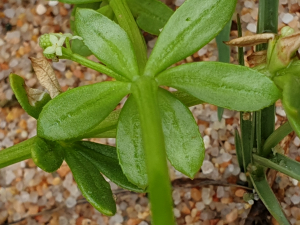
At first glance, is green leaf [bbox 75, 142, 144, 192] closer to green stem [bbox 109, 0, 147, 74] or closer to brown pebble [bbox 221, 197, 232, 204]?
green stem [bbox 109, 0, 147, 74]

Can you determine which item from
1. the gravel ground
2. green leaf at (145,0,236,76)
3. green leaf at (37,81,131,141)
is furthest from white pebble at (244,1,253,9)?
green leaf at (37,81,131,141)

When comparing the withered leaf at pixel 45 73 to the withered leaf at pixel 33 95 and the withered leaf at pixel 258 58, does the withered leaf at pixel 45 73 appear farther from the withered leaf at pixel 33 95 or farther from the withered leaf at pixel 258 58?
the withered leaf at pixel 258 58

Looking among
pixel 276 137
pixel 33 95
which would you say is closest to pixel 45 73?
pixel 33 95

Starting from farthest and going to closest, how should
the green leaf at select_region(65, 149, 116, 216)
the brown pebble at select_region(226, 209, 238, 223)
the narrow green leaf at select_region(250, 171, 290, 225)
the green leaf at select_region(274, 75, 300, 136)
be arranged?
the brown pebble at select_region(226, 209, 238, 223) < the narrow green leaf at select_region(250, 171, 290, 225) < the green leaf at select_region(65, 149, 116, 216) < the green leaf at select_region(274, 75, 300, 136)

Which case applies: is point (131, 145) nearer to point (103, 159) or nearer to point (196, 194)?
point (103, 159)

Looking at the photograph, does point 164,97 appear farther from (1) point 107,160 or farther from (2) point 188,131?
(1) point 107,160

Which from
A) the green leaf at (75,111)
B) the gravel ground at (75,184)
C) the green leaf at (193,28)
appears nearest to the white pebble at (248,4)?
the gravel ground at (75,184)
